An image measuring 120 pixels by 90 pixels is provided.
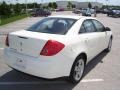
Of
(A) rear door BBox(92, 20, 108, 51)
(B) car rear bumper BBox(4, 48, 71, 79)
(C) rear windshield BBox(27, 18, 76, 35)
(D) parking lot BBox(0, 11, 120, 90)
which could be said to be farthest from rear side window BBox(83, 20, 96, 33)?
(B) car rear bumper BBox(4, 48, 71, 79)

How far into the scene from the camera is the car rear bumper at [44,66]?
4.35 m

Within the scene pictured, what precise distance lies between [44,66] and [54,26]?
4.43 ft

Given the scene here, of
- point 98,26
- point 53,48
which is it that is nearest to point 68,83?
point 53,48

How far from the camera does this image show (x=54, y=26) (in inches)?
210

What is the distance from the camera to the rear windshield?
5.11 metres

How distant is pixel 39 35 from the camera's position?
4.73 meters

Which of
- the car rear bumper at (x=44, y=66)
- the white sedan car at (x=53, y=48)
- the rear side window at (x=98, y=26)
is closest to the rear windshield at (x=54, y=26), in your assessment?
the white sedan car at (x=53, y=48)

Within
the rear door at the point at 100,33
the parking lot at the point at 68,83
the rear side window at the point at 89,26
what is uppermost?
the rear side window at the point at 89,26

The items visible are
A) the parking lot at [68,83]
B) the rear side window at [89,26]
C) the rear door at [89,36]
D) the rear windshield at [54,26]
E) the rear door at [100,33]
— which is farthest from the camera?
the rear door at [100,33]

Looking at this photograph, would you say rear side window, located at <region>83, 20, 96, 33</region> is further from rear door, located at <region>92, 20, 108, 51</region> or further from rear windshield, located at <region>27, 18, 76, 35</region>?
rear windshield, located at <region>27, 18, 76, 35</region>

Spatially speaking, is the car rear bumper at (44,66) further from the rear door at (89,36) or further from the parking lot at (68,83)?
the rear door at (89,36)

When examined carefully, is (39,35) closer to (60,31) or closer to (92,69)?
(60,31)

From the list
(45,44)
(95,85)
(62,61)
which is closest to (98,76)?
(95,85)

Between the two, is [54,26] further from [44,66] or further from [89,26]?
[44,66]
